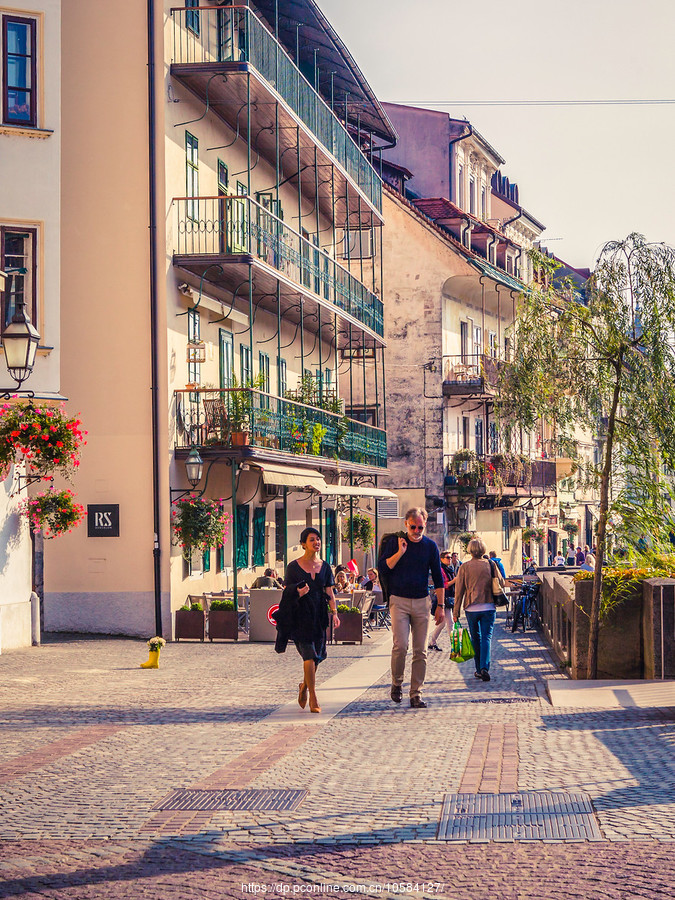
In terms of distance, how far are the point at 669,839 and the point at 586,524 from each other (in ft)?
187

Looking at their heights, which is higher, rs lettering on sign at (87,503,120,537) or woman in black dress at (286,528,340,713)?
rs lettering on sign at (87,503,120,537)

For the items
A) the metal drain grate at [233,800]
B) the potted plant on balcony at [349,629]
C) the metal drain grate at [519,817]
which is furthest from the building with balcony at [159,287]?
the metal drain grate at [519,817]

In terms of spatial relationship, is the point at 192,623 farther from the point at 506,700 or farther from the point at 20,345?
the point at 506,700

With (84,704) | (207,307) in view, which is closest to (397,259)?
(207,307)

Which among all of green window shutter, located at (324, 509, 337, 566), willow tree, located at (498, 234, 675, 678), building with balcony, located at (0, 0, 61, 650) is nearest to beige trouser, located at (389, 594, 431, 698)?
willow tree, located at (498, 234, 675, 678)

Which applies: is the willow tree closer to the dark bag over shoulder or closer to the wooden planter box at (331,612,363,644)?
the dark bag over shoulder

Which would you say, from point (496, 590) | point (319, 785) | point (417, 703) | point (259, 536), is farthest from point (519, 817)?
point (259, 536)

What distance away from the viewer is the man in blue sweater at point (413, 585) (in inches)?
473

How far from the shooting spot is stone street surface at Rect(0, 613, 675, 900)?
19.1 ft

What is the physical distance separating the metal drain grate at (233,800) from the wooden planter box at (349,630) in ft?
42.7

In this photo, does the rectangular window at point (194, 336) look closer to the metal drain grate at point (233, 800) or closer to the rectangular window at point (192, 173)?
the rectangular window at point (192, 173)

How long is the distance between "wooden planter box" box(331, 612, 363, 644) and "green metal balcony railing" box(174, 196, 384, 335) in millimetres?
6723

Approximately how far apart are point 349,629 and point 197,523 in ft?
10.6

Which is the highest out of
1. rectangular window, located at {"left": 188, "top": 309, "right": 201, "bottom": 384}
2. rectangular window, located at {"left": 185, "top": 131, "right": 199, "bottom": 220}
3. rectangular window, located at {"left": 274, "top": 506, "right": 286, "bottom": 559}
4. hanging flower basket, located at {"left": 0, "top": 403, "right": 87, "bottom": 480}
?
rectangular window, located at {"left": 185, "top": 131, "right": 199, "bottom": 220}
